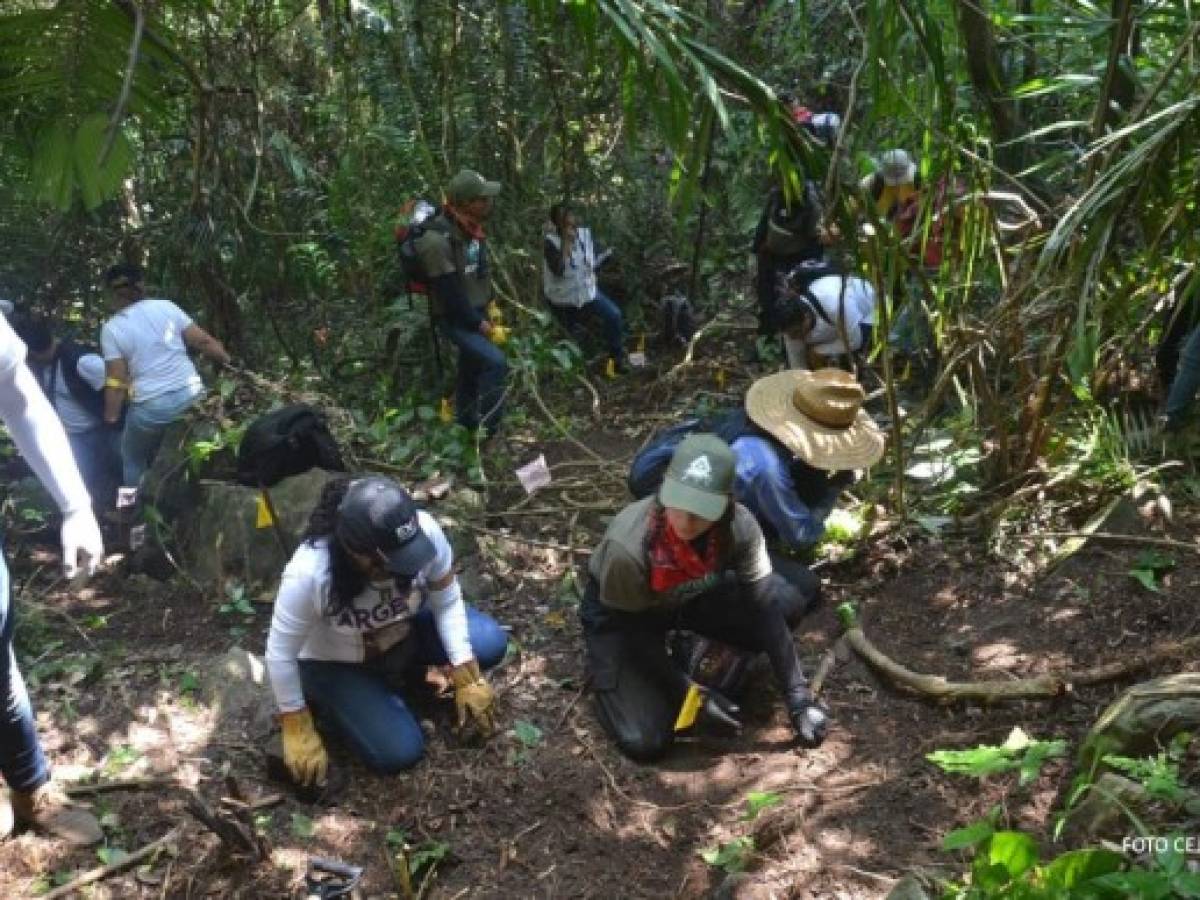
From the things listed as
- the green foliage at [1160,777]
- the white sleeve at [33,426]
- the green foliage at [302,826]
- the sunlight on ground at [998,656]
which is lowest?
the sunlight on ground at [998,656]

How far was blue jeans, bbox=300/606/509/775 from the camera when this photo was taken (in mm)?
3525

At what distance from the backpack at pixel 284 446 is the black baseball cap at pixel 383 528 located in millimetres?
1767

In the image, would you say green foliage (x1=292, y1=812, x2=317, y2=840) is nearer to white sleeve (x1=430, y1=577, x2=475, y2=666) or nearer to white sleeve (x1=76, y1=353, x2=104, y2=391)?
white sleeve (x1=430, y1=577, x2=475, y2=666)

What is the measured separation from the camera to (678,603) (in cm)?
368

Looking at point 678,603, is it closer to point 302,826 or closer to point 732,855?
point 732,855

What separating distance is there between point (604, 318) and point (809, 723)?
487 cm

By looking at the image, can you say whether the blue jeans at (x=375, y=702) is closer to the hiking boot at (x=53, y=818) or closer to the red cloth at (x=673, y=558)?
the hiking boot at (x=53, y=818)

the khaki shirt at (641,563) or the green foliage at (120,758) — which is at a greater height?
the khaki shirt at (641,563)

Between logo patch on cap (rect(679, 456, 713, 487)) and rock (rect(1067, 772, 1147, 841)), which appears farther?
logo patch on cap (rect(679, 456, 713, 487))

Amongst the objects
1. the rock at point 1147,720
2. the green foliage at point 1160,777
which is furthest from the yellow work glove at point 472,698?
the green foliage at point 1160,777

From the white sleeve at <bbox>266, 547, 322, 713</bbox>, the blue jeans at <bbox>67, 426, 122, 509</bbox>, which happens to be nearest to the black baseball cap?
the white sleeve at <bbox>266, 547, 322, 713</bbox>

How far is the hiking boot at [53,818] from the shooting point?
3.00 meters

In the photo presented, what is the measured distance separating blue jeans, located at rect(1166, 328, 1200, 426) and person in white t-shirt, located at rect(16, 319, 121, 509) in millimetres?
5610

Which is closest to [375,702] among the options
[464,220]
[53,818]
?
[53,818]
